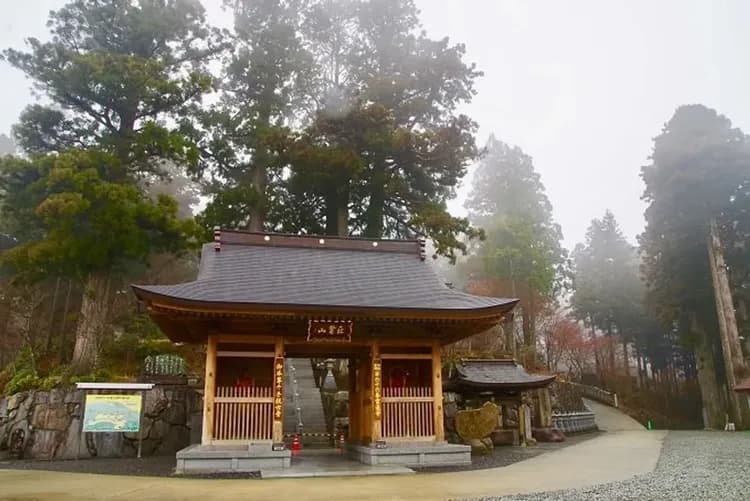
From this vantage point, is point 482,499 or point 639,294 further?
point 639,294

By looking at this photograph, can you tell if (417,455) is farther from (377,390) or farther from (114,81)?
(114,81)

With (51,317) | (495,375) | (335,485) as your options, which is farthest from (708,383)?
(51,317)

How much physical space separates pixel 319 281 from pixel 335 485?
5.08m

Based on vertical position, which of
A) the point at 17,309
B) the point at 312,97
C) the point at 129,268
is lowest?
the point at 17,309

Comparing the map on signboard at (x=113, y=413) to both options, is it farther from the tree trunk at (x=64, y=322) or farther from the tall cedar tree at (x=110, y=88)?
the tree trunk at (x=64, y=322)

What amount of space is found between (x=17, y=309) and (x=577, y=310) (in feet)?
102

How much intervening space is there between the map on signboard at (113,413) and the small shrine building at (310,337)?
1.82 metres

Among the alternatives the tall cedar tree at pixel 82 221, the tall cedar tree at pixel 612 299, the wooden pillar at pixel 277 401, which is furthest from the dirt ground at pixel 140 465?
the tall cedar tree at pixel 612 299

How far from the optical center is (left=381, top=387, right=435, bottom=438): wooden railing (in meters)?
12.1

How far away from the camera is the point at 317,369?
2008cm

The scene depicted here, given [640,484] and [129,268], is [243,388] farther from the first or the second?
[129,268]

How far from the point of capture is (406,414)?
40.2 ft

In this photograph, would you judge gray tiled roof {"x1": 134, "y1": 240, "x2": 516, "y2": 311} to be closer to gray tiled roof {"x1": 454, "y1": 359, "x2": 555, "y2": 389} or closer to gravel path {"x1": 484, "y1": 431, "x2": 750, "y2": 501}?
gray tiled roof {"x1": 454, "y1": 359, "x2": 555, "y2": 389}

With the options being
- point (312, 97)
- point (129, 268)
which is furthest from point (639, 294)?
point (129, 268)
